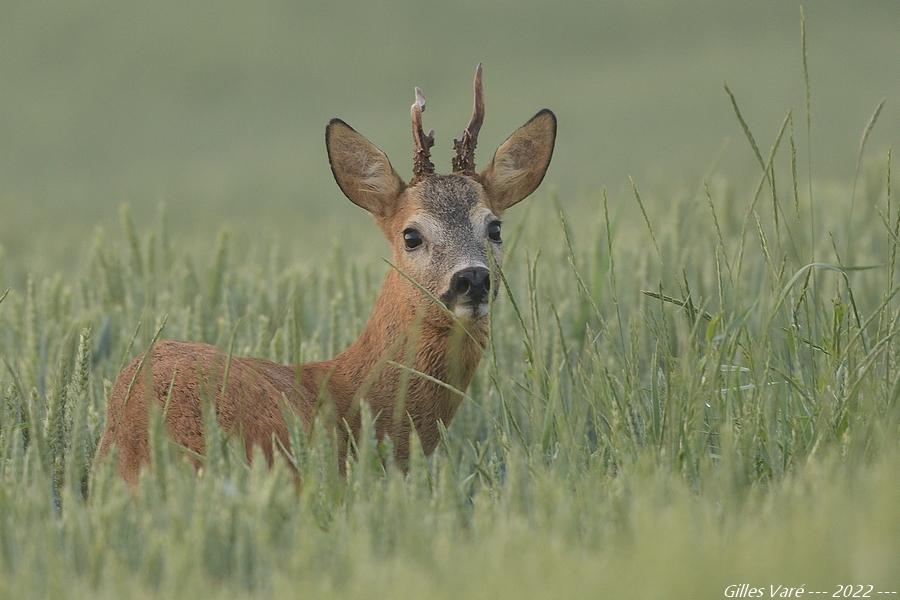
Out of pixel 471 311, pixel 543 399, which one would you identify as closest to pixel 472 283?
pixel 471 311

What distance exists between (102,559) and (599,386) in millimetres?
1581

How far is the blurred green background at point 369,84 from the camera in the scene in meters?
15.6

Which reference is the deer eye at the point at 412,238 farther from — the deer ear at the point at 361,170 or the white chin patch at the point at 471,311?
the white chin patch at the point at 471,311

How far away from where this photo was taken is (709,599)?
243cm

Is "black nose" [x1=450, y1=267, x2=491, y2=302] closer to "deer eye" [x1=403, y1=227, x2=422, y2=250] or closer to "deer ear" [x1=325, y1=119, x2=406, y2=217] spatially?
"deer eye" [x1=403, y1=227, x2=422, y2=250]

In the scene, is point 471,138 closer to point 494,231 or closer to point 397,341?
point 494,231

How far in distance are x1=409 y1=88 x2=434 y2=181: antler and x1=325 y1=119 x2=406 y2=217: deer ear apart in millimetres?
93

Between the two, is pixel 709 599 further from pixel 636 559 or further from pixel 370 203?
pixel 370 203

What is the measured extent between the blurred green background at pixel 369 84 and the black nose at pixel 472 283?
9533 mm

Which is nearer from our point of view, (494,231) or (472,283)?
(472,283)

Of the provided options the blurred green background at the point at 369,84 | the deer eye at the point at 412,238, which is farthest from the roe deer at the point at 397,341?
the blurred green background at the point at 369,84

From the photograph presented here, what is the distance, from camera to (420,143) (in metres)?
5.07

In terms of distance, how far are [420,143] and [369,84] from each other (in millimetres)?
14282

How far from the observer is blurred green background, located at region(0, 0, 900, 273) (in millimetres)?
15625
